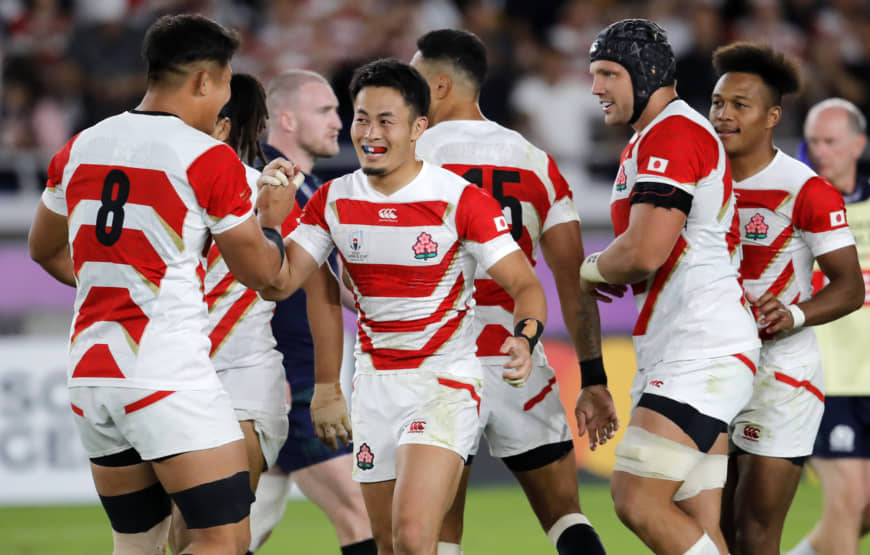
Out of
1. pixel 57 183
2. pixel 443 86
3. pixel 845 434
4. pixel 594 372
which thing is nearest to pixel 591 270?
pixel 594 372

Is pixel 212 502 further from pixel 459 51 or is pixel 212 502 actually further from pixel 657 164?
pixel 459 51

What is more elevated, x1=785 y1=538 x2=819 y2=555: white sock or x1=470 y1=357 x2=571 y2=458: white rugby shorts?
x1=470 y1=357 x2=571 y2=458: white rugby shorts

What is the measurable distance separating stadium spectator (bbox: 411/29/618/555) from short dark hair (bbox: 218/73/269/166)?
0.73 meters

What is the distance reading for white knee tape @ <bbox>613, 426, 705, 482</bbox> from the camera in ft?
14.8

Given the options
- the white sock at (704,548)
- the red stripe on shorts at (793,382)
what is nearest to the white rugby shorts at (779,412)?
the red stripe on shorts at (793,382)

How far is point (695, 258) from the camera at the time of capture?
4.65m

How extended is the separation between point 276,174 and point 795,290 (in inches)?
89.9

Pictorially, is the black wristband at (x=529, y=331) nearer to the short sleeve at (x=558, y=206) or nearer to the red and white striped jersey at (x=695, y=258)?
the red and white striped jersey at (x=695, y=258)

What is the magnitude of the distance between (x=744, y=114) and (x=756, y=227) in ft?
1.57

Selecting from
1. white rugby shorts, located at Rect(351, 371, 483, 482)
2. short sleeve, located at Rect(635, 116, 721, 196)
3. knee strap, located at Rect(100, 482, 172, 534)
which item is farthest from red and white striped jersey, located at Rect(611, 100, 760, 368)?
knee strap, located at Rect(100, 482, 172, 534)

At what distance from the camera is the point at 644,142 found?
15.2 ft

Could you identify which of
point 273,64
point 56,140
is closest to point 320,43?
point 273,64

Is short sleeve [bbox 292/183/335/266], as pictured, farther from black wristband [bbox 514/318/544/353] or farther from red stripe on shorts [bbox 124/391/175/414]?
red stripe on shorts [bbox 124/391/175/414]

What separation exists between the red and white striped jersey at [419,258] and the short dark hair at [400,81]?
0.84ft
